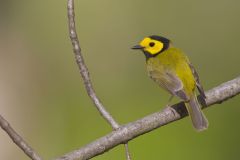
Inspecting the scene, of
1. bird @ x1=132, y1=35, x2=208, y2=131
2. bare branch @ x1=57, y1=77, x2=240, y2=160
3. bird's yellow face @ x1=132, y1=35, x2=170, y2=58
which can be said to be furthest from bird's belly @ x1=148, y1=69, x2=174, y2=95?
bare branch @ x1=57, y1=77, x2=240, y2=160

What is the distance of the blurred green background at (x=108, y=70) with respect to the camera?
6.64m

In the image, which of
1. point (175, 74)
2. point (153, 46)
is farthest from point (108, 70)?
point (175, 74)

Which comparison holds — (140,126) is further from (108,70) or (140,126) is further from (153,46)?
(108,70)

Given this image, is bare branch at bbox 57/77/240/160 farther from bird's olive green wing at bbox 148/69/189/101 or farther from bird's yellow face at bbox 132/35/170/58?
bird's yellow face at bbox 132/35/170/58

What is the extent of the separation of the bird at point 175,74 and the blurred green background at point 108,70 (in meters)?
1.40

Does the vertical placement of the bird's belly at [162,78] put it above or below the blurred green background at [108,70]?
above

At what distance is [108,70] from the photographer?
29.8 feet

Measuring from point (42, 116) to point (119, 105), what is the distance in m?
1.21

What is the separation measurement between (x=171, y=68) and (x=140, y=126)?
4.09ft

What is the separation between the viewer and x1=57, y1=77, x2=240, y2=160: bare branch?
3500mm

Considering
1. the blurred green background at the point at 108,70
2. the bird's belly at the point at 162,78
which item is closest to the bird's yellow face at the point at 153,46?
the bird's belly at the point at 162,78

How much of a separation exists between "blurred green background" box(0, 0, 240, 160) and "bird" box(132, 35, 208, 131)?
55.0 inches

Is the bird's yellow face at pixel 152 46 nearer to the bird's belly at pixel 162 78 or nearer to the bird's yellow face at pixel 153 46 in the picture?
the bird's yellow face at pixel 153 46

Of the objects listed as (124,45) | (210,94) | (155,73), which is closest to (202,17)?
(124,45)
